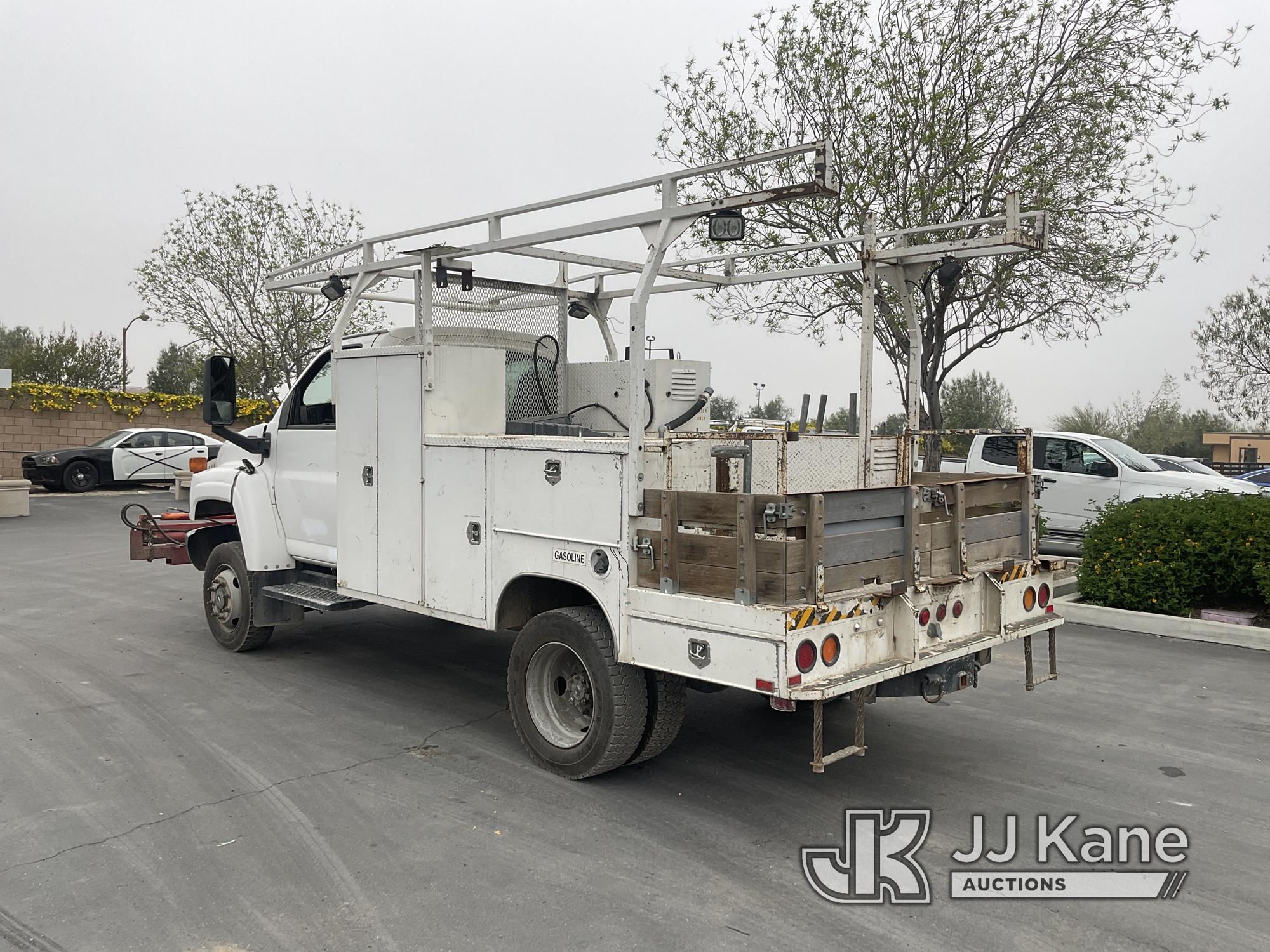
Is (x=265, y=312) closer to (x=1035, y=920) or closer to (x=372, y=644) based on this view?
(x=372, y=644)

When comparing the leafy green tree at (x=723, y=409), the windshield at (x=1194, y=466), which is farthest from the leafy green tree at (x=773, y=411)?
the windshield at (x=1194, y=466)

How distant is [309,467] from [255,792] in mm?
2702

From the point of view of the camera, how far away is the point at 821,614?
158 inches

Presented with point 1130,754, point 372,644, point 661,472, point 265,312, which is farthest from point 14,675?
point 265,312

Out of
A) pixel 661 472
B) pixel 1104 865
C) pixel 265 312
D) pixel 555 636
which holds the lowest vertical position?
pixel 1104 865

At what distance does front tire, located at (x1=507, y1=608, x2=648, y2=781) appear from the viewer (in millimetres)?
4578

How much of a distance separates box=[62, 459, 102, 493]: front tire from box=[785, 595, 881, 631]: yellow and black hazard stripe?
918 inches

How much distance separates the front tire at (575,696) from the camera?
4578 millimetres

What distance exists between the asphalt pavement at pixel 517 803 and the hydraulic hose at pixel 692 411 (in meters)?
1.81

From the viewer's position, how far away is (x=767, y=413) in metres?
8.73

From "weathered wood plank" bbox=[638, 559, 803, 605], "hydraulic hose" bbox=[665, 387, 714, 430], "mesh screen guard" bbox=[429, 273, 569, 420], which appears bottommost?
"weathered wood plank" bbox=[638, 559, 803, 605]

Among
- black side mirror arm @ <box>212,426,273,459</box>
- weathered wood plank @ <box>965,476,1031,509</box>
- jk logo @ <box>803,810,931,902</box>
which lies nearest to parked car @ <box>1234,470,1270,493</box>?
weathered wood plank @ <box>965,476,1031,509</box>

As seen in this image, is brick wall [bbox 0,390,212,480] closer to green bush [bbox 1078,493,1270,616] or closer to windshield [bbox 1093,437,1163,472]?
windshield [bbox 1093,437,1163,472]

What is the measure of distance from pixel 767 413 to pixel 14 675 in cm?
614
